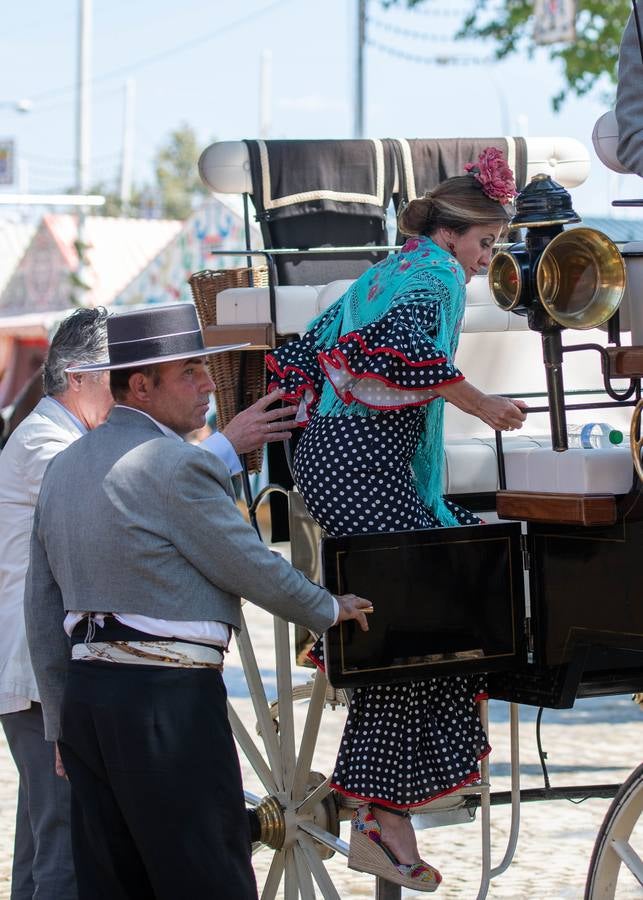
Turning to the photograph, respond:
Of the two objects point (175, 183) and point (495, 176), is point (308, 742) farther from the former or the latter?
point (175, 183)

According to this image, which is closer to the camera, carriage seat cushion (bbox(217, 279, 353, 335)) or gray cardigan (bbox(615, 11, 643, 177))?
gray cardigan (bbox(615, 11, 643, 177))

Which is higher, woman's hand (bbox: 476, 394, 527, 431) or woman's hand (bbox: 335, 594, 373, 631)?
woman's hand (bbox: 476, 394, 527, 431)

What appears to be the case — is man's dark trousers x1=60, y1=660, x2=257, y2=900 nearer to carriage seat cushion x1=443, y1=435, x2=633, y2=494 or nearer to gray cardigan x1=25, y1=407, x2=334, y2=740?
gray cardigan x1=25, y1=407, x2=334, y2=740

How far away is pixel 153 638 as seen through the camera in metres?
2.79

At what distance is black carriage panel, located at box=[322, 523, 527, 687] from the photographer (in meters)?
3.07

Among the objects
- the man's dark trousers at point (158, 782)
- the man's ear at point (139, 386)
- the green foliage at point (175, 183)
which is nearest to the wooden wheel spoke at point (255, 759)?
the man's dark trousers at point (158, 782)

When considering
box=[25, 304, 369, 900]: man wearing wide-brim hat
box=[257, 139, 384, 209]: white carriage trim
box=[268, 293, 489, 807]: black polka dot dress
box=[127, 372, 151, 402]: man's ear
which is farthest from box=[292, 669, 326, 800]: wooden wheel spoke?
box=[257, 139, 384, 209]: white carriage trim

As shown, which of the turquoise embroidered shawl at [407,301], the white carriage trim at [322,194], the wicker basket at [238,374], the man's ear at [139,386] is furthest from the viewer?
the white carriage trim at [322,194]

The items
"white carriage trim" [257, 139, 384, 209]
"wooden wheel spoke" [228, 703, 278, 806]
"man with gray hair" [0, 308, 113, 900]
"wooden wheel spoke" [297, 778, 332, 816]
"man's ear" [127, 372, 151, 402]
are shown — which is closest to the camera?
"man's ear" [127, 372, 151, 402]

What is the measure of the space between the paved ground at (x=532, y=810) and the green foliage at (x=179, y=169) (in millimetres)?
58366

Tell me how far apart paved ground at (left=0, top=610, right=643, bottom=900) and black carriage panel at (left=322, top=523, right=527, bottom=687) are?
72.3 inches

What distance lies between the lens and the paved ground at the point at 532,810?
4.82 metres

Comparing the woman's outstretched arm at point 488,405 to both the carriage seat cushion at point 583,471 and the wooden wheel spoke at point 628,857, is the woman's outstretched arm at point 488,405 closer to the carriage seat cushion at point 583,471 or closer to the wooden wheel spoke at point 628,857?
the carriage seat cushion at point 583,471

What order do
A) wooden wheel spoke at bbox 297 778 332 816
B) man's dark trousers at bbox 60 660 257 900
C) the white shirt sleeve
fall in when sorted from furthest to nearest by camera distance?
wooden wheel spoke at bbox 297 778 332 816, the white shirt sleeve, man's dark trousers at bbox 60 660 257 900
